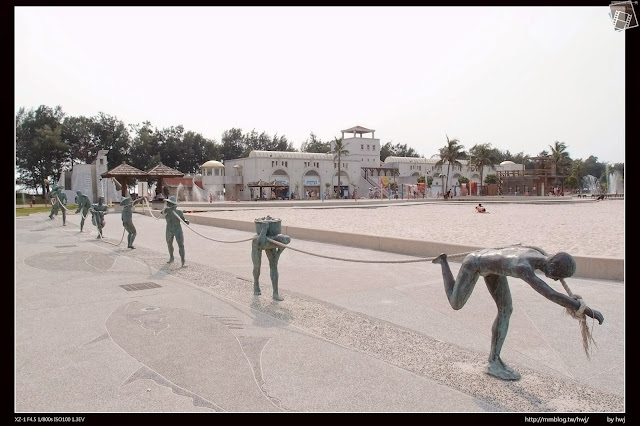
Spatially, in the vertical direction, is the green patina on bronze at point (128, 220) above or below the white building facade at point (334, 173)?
below

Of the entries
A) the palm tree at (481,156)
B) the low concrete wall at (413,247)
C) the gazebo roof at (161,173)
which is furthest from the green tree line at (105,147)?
the low concrete wall at (413,247)

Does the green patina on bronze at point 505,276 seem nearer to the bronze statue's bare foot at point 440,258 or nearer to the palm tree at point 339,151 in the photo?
the bronze statue's bare foot at point 440,258

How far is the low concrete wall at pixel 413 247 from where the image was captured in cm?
738

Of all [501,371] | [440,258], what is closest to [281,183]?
[440,258]

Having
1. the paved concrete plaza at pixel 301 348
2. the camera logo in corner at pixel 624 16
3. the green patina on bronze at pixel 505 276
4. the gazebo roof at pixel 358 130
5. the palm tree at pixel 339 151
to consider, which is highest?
the gazebo roof at pixel 358 130

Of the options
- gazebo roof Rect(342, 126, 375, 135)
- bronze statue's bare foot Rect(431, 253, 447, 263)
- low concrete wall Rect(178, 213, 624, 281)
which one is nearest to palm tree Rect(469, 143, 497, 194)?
gazebo roof Rect(342, 126, 375, 135)

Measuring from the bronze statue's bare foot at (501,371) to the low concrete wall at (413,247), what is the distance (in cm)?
102

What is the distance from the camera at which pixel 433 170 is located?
2968 inches

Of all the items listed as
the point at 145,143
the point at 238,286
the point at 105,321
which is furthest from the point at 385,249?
the point at 145,143

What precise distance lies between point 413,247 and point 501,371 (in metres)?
6.94

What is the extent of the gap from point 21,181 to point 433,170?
63939 mm

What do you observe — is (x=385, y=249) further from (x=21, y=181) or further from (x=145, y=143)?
(x=21, y=181)
